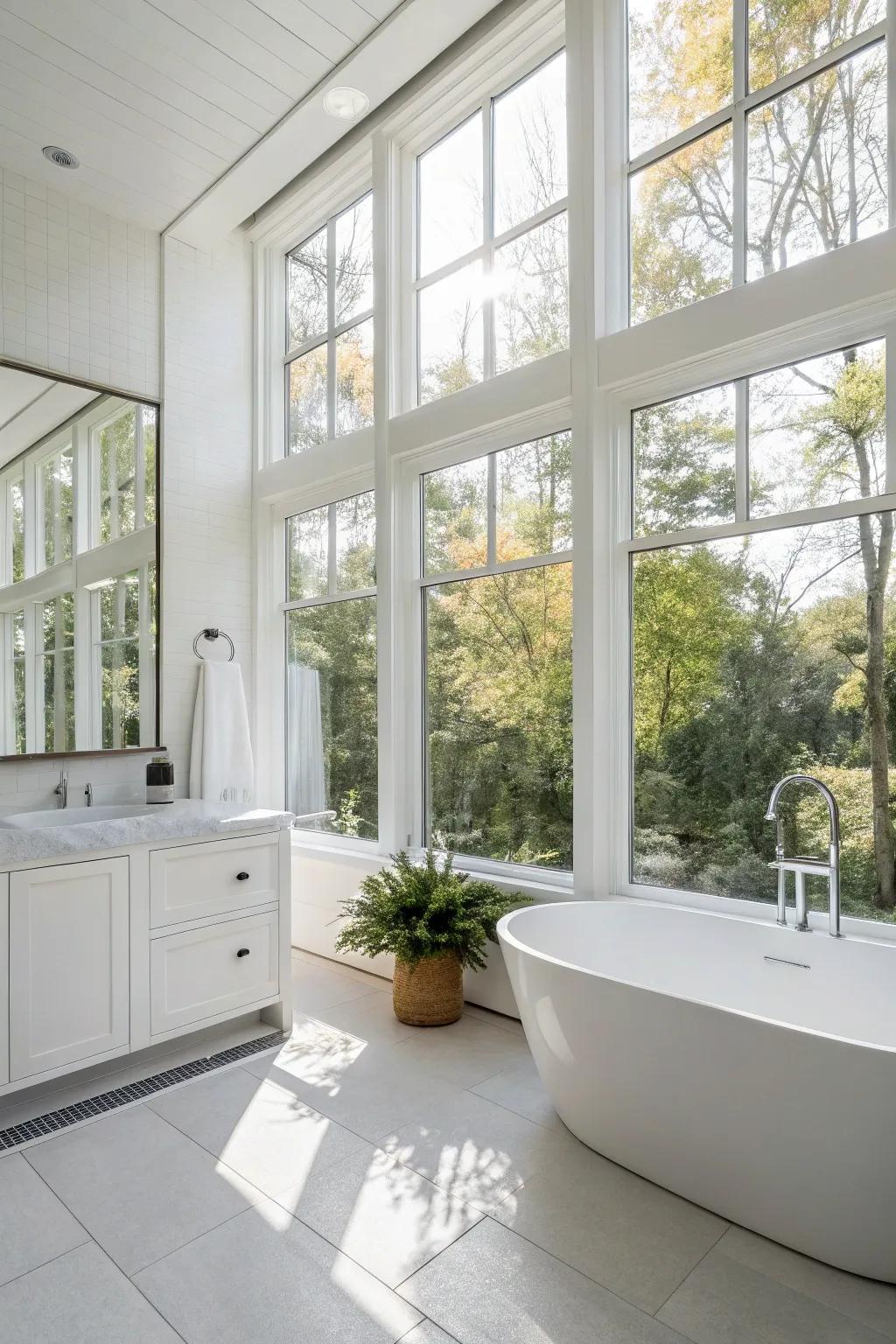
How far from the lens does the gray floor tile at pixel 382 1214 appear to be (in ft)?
5.88

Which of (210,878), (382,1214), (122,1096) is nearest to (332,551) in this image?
(210,878)

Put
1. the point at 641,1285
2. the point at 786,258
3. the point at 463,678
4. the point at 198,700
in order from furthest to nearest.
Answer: the point at 198,700 < the point at 463,678 < the point at 786,258 < the point at 641,1285

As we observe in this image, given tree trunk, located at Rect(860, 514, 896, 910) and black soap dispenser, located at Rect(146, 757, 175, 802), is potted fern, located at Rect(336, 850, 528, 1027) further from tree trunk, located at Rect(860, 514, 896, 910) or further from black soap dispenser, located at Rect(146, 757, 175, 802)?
tree trunk, located at Rect(860, 514, 896, 910)

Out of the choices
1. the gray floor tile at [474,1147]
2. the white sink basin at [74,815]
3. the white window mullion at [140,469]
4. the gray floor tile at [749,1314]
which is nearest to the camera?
the gray floor tile at [749,1314]

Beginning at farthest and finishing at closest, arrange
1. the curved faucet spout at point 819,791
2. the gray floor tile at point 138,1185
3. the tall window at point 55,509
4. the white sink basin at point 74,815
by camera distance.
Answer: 1. the tall window at point 55,509
2. the white sink basin at point 74,815
3. the curved faucet spout at point 819,791
4. the gray floor tile at point 138,1185

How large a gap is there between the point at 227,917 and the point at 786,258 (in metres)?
2.88

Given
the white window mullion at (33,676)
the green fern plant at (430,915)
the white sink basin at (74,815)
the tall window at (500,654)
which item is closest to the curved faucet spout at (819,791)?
the tall window at (500,654)

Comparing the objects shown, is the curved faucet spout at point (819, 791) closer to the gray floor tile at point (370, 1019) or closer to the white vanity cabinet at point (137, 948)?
the gray floor tile at point (370, 1019)

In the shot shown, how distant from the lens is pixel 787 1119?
1.69 m

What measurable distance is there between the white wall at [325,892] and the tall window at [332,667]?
171 millimetres

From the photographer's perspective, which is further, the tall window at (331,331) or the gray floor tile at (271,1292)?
the tall window at (331,331)

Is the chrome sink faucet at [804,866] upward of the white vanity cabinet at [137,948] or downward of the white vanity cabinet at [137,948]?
upward

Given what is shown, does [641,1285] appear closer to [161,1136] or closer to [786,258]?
[161,1136]

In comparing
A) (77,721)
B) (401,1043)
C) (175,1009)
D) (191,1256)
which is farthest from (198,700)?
(191,1256)
